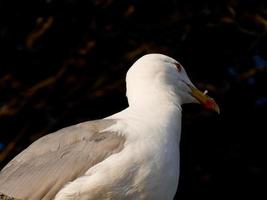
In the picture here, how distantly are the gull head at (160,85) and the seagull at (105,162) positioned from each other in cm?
15

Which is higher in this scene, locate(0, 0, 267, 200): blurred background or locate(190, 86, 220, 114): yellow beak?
locate(190, 86, 220, 114): yellow beak

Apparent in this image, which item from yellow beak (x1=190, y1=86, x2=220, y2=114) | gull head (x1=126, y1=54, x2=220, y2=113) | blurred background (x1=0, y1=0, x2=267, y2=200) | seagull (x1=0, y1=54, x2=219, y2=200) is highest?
seagull (x1=0, y1=54, x2=219, y2=200)

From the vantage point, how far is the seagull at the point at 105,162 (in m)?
5.16

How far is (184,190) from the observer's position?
796 centimetres

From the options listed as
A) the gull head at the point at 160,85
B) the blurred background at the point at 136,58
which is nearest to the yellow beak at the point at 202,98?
the gull head at the point at 160,85

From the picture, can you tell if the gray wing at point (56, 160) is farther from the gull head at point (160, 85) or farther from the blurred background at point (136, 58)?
the blurred background at point (136, 58)

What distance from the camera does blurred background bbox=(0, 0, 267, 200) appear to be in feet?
25.2

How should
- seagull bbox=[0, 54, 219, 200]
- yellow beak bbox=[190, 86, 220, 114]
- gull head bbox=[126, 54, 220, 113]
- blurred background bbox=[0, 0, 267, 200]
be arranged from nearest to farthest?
seagull bbox=[0, 54, 219, 200]
gull head bbox=[126, 54, 220, 113]
yellow beak bbox=[190, 86, 220, 114]
blurred background bbox=[0, 0, 267, 200]

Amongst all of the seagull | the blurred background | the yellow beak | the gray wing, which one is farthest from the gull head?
the blurred background

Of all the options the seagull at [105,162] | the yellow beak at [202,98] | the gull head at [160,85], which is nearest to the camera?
the seagull at [105,162]

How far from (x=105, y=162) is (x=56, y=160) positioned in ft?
0.67

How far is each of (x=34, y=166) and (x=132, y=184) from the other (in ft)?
1.37

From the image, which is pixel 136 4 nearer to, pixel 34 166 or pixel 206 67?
pixel 206 67

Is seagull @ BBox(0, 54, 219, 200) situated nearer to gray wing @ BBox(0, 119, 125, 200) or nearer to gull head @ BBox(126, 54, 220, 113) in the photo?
gray wing @ BBox(0, 119, 125, 200)
